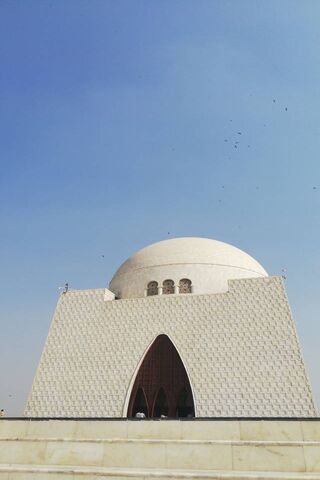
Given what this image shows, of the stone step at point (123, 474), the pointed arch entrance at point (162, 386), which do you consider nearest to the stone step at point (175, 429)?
the stone step at point (123, 474)

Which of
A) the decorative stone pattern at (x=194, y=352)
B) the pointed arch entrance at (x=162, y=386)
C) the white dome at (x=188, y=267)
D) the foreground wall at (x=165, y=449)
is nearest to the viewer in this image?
the foreground wall at (x=165, y=449)

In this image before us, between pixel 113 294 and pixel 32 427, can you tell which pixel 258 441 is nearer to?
pixel 32 427

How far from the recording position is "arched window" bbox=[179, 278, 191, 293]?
16.2 meters

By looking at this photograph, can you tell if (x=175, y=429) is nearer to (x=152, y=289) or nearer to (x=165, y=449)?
(x=165, y=449)

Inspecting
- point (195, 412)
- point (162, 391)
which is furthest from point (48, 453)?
point (162, 391)

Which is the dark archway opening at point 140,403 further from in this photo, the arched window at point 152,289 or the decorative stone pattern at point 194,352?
the arched window at point 152,289

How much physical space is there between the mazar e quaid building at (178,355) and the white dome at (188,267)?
22 centimetres

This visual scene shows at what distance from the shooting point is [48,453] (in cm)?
593

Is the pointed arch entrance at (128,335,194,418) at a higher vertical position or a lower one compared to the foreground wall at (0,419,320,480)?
higher

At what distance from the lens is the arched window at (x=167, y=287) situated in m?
16.3

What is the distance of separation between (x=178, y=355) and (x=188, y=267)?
429cm

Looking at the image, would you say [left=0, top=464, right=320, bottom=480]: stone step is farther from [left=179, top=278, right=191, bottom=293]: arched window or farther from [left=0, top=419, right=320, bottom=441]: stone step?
[left=179, top=278, right=191, bottom=293]: arched window

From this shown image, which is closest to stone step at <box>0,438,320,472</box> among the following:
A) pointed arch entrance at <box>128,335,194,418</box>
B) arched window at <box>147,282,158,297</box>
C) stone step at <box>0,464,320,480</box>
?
stone step at <box>0,464,320,480</box>

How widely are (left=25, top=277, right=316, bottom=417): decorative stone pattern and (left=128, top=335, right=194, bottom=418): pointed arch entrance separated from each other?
1.22 feet
